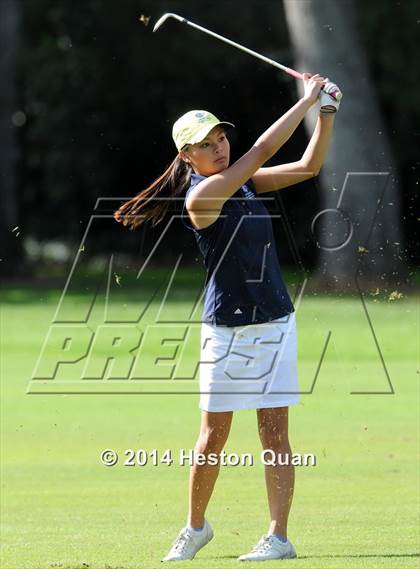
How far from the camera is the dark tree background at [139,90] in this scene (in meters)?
32.6

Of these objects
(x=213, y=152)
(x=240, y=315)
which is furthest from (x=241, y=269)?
(x=213, y=152)

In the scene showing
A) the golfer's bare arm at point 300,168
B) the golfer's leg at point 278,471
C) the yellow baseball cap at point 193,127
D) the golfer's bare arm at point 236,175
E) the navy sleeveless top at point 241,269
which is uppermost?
the yellow baseball cap at point 193,127

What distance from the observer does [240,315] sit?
6.07 metres

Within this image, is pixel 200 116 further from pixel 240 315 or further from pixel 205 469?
pixel 205 469

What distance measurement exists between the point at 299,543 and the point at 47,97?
2909cm

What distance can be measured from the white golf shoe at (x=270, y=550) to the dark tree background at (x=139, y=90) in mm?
25988

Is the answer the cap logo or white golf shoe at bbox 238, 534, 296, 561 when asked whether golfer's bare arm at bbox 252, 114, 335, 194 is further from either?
white golf shoe at bbox 238, 534, 296, 561

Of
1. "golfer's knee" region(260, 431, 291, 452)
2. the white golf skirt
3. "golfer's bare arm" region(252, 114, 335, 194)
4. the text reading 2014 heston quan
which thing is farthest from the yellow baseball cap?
the text reading 2014 heston quan

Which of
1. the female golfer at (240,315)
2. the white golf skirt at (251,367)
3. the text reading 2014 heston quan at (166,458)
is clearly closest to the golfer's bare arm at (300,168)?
the female golfer at (240,315)

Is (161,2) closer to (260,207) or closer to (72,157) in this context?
(72,157)

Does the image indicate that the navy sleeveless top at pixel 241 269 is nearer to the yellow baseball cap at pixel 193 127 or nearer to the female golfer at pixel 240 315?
the female golfer at pixel 240 315

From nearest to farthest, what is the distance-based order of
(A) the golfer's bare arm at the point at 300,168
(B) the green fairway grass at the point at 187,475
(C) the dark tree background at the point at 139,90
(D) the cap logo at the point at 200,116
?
(D) the cap logo at the point at 200,116
(B) the green fairway grass at the point at 187,475
(A) the golfer's bare arm at the point at 300,168
(C) the dark tree background at the point at 139,90

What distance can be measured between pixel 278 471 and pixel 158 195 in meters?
1.39

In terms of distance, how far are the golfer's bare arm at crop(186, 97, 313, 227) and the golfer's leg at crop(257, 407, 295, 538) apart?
0.91 meters
